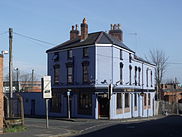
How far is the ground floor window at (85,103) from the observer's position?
36.2 m

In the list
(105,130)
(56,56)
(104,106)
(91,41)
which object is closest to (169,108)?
(104,106)

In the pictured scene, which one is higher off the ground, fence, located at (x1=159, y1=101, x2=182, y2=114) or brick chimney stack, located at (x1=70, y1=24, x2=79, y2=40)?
brick chimney stack, located at (x1=70, y1=24, x2=79, y2=40)

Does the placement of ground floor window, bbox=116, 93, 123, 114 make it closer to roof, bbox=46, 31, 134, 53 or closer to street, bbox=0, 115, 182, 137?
roof, bbox=46, 31, 134, 53

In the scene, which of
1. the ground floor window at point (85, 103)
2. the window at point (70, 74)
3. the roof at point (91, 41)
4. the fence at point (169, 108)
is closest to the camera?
the ground floor window at point (85, 103)

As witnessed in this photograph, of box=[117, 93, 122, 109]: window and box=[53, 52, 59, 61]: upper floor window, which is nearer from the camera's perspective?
box=[117, 93, 122, 109]: window

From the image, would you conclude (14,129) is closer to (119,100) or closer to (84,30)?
(119,100)

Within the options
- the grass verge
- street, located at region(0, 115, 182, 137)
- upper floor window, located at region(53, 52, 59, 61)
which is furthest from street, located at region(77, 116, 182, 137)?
upper floor window, located at region(53, 52, 59, 61)

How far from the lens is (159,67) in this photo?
208 ft

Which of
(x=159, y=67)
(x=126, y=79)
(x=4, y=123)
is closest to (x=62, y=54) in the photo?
(x=126, y=79)

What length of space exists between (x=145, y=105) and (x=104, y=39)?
15.9m

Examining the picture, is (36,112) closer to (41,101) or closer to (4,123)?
(41,101)

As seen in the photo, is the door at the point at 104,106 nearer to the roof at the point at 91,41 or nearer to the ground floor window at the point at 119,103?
the ground floor window at the point at 119,103

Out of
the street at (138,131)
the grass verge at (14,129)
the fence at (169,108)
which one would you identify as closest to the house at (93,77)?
the street at (138,131)

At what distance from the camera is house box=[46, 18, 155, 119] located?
118 ft
